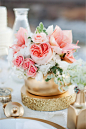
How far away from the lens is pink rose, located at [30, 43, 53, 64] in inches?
27.3

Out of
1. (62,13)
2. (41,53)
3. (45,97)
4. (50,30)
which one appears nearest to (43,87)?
(45,97)

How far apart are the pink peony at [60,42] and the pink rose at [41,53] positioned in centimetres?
3

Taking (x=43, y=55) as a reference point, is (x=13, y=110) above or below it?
below

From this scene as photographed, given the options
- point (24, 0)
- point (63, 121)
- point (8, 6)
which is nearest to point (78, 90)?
point (63, 121)

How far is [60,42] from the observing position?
74 cm

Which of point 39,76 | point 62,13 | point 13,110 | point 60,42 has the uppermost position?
point 62,13

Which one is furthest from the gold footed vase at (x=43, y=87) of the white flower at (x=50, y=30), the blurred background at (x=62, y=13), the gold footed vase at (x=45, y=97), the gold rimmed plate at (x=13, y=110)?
the blurred background at (x=62, y=13)

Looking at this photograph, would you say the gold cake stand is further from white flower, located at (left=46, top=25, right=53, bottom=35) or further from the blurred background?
the blurred background

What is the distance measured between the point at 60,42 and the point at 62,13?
2072 millimetres

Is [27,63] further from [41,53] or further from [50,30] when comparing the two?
[50,30]

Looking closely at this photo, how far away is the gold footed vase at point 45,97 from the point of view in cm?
74

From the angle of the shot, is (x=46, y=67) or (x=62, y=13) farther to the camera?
(x=62, y=13)

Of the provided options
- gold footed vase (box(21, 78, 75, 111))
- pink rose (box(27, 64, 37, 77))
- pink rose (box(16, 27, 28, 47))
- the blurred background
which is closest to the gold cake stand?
gold footed vase (box(21, 78, 75, 111))

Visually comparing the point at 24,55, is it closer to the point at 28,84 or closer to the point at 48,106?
the point at 28,84
